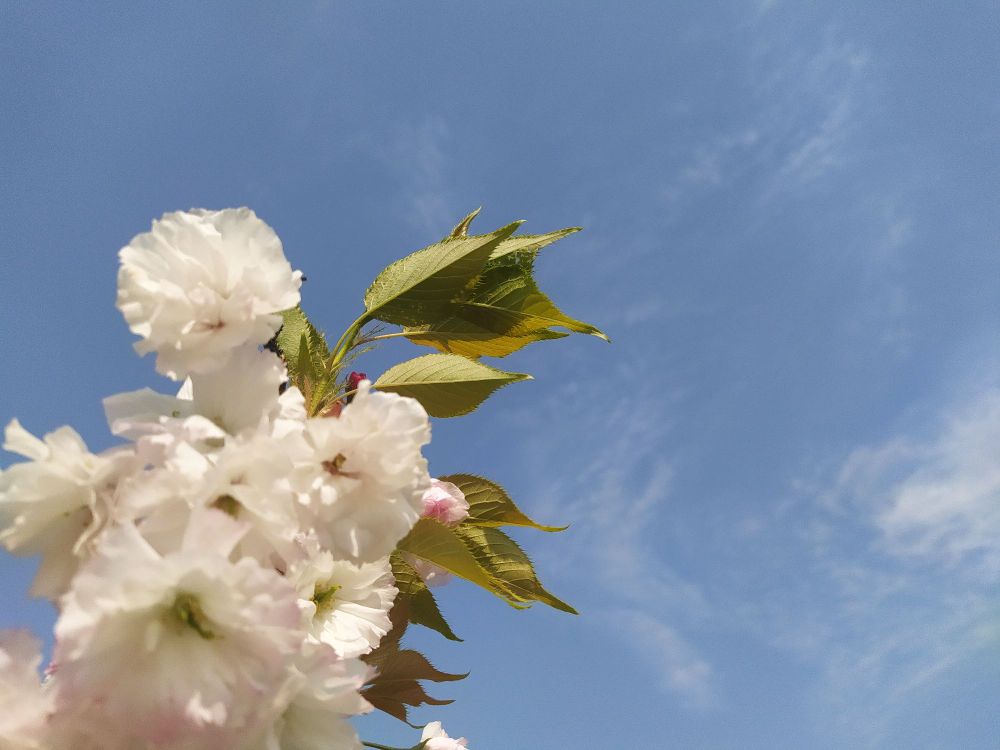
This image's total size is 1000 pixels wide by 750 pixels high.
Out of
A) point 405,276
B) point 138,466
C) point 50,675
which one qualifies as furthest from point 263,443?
point 405,276

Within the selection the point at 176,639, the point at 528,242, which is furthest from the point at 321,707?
the point at 528,242

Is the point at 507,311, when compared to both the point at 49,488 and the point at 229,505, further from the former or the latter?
the point at 49,488

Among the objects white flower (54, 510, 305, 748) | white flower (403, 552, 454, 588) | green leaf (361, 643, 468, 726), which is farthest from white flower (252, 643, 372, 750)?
white flower (403, 552, 454, 588)

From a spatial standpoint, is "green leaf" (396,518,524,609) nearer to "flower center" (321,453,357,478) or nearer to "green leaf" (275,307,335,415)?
"green leaf" (275,307,335,415)

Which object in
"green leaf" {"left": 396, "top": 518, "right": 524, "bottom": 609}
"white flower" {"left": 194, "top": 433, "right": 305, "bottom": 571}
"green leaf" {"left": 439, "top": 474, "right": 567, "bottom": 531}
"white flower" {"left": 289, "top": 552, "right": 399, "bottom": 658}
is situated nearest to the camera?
"white flower" {"left": 194, "top": 433, "right": 305, "bottom": 571}

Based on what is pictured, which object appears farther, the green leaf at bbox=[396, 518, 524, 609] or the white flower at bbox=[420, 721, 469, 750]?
the white flower at bbox=[420, 721, 469, 750]

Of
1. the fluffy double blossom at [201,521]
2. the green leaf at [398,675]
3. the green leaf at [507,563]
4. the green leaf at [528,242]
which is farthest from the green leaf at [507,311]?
the fluffy double blossom at [201,521]
